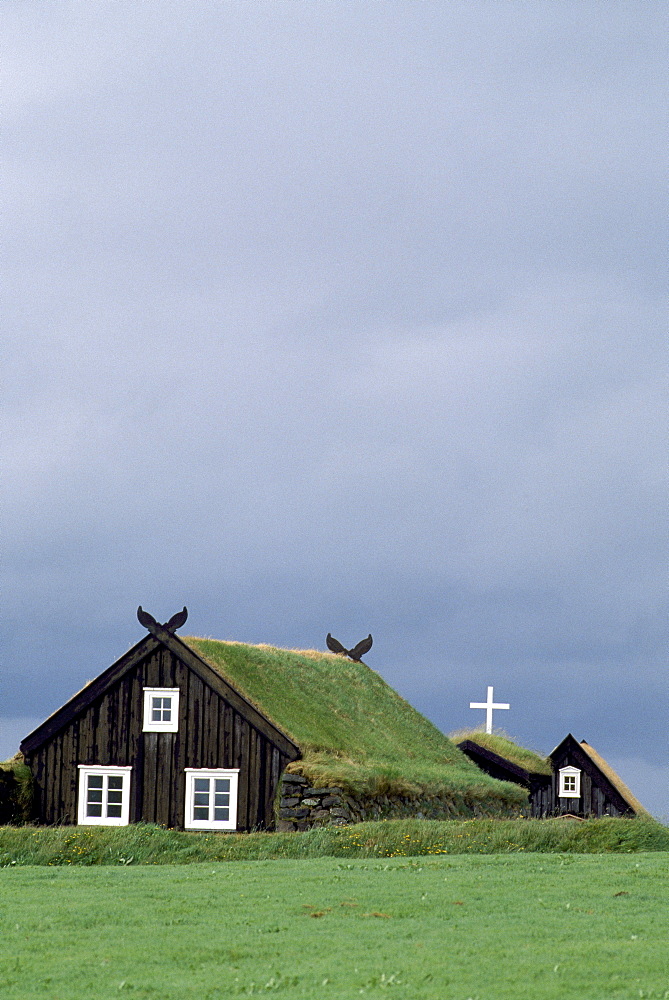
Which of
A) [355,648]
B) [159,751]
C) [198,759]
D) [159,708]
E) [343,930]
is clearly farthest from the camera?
[355,648]

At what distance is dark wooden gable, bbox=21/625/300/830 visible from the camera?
36969 mm

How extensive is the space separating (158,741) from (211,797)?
263cm

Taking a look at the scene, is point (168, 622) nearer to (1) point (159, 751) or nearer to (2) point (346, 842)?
(1) point (159, 751)

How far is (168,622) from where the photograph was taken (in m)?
38.5

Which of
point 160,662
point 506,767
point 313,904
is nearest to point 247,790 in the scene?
point 160,662

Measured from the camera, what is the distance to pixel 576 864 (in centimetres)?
2627

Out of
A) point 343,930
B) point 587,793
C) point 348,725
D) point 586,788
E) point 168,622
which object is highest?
point 168,622

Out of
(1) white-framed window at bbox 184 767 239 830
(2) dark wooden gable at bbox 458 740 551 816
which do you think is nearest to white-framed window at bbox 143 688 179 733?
(1) white-framed window at bbox 184 767 239 830

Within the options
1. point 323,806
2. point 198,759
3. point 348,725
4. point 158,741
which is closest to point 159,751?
point 158,741

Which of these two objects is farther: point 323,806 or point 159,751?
point 159,751

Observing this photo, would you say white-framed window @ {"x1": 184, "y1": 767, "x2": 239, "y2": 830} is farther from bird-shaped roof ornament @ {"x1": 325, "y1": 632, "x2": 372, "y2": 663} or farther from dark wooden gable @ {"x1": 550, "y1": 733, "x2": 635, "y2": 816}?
dark wooden gable @ {"x1": 550, "y1": 733, "x2": 635, "y2": 816}

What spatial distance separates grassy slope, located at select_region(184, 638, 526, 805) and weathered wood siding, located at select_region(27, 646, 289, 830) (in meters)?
1.16

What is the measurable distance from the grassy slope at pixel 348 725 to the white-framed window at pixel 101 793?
5.02m

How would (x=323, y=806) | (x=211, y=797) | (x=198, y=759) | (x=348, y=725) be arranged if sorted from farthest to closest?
(x=348, y=725) → (x=198, y=759) → (x=211, y=797) → (x=323, y=806)
